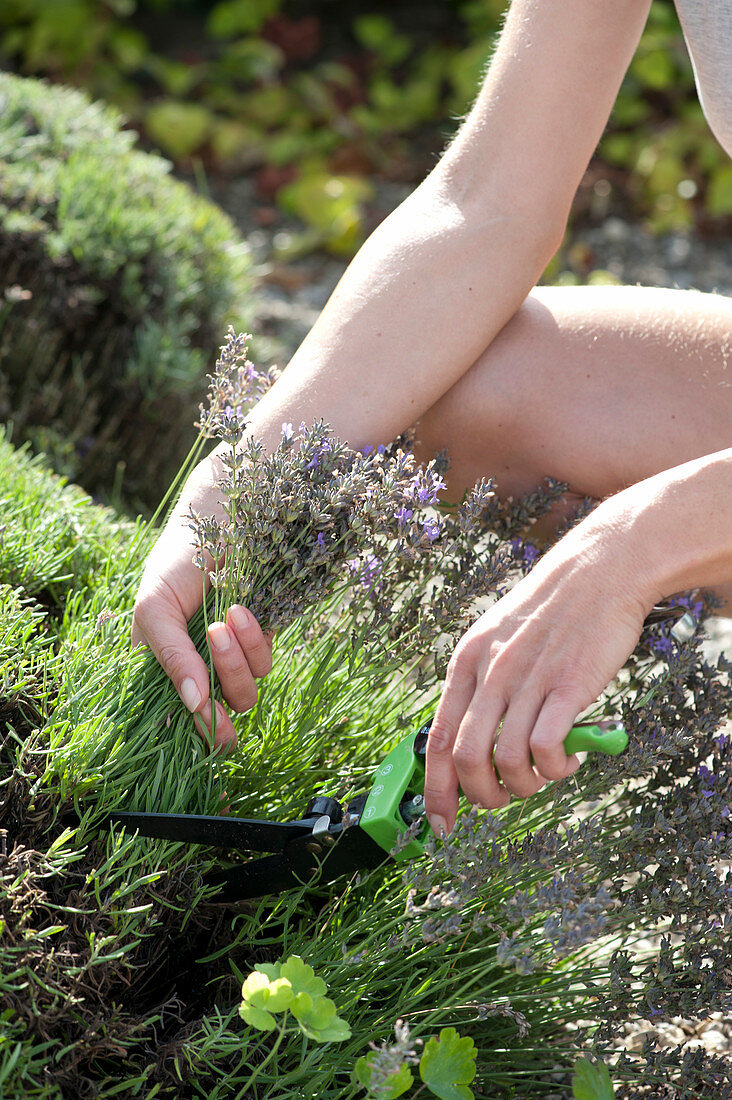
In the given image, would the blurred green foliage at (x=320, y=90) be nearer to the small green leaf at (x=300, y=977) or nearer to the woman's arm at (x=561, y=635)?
the woman's arm at (x=561, y=635)

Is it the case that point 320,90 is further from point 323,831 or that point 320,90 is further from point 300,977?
point 300,977

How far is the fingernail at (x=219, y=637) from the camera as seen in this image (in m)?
1.33

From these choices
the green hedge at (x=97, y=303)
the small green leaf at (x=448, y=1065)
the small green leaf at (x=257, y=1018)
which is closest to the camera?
the small green leaf at (x=257, y=1018)

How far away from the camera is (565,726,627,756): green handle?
1.15 m

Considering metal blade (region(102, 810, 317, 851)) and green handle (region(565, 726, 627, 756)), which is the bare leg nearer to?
green handle (region(565, 726, 627, 756))

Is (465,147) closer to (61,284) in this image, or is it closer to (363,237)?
(61,284)

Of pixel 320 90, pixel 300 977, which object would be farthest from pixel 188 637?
pixel 320 90

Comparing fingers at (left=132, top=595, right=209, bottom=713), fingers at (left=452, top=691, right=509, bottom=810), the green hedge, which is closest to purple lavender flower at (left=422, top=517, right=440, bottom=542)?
fingers at (left=452, top=691, right=509, bottom=810)

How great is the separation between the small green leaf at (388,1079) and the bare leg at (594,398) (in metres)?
0.99

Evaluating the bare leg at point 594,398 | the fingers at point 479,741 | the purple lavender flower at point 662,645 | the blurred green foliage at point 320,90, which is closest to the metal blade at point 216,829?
the fingers at point 479,741

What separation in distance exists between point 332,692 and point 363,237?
12.2 ft

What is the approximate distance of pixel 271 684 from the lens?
157 centimetres

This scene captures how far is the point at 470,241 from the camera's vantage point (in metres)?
1.71

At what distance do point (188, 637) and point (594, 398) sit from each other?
815 mm
